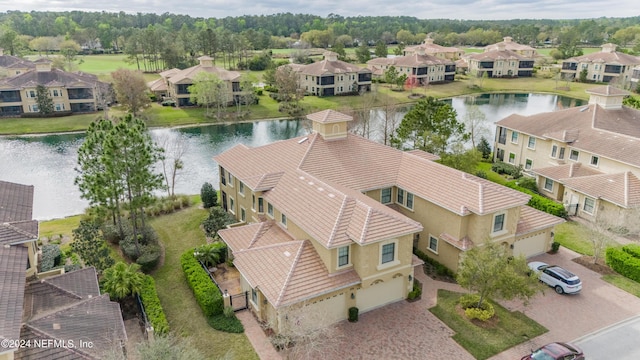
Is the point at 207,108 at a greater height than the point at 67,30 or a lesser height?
lesser

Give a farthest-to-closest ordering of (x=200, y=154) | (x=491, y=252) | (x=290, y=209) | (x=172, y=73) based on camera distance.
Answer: (x=172, y=73)
(x=200, y=154)
(x=290, y=209)
(x=491, y=252)

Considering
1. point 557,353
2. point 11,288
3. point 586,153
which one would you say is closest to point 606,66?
point 586,153

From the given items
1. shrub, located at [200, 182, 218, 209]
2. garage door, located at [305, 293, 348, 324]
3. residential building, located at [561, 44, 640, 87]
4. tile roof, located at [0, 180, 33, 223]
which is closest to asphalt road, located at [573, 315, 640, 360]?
garage door, located at [305, 293, 348, 324]

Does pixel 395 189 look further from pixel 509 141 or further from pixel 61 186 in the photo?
pixel 61 186

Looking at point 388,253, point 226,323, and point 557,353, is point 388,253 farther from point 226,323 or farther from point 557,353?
point 226,323

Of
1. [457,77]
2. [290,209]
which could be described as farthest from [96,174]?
[457,77]

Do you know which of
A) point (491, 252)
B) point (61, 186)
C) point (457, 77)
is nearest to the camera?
point (491, 252)

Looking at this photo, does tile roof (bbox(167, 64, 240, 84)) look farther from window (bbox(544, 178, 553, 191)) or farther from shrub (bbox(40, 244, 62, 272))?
window (bbox(544, 178, 553, 191))
